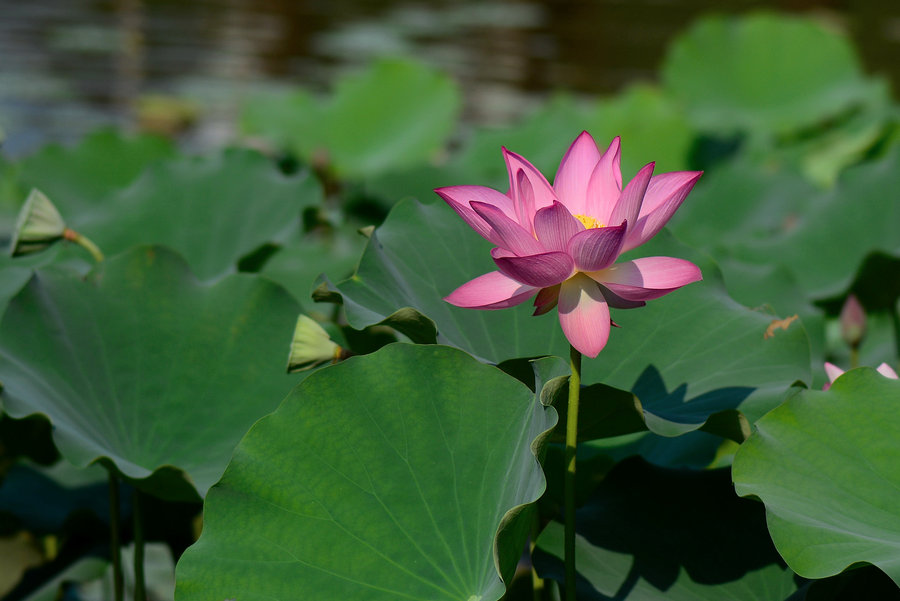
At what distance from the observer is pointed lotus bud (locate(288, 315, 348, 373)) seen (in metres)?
0.85

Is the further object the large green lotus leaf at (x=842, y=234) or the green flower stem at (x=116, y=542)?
the large green lotus leaf at (x=842, y=234)

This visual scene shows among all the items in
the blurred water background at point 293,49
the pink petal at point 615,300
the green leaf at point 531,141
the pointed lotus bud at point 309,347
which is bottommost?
the blurred water background at point 293,49

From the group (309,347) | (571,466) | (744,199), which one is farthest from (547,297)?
(744,199)

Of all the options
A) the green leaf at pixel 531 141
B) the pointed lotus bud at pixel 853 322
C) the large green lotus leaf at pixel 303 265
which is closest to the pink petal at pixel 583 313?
the pointed lotus bud at pixel 853 322

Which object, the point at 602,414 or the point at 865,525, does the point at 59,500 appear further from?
the point at 865,525

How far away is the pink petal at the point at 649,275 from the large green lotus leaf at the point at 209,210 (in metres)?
0.73

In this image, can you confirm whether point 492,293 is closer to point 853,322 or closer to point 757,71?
point 853,322

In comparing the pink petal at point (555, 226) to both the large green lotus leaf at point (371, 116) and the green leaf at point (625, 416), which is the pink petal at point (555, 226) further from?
the large green lotus leaf at point (371, 116)

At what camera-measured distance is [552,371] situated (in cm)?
74

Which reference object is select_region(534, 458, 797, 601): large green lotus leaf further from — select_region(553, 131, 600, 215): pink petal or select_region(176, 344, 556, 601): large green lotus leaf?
select_region(553, 131, 600, 215): pink petal

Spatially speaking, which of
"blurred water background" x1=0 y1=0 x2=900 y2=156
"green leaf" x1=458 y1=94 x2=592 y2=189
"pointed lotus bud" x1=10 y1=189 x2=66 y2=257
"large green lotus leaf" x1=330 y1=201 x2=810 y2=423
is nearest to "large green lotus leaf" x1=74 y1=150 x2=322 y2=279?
"pointed lotus bud" x1=10 y1=189 x2=66 y2=257

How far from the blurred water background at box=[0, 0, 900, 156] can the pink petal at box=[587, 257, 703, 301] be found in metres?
3.70

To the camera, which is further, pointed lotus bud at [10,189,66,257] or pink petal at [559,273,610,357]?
pointed lotus bud at [10,189,66,257]

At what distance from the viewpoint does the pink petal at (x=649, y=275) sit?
680 millimetres
